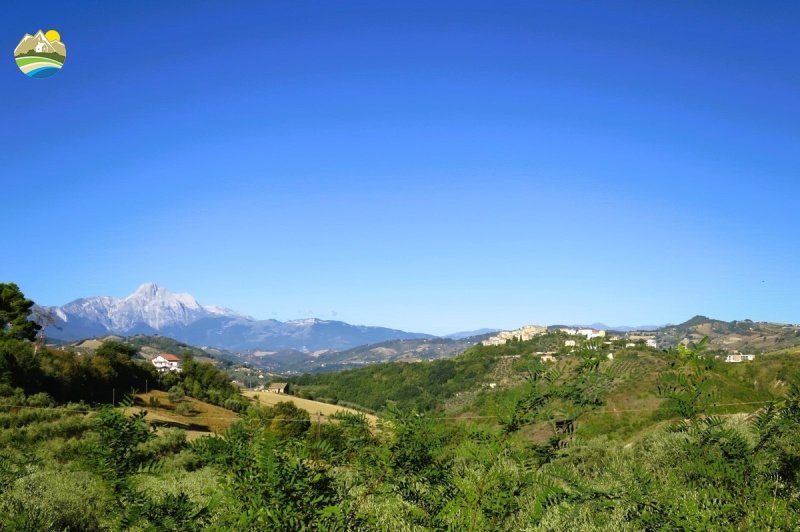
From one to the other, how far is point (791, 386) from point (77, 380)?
36.8 m

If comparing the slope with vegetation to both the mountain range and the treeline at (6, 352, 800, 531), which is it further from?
the mountain range

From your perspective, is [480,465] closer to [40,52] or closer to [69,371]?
[40,52]

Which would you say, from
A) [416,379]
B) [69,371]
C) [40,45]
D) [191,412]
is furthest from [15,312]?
[416,379]

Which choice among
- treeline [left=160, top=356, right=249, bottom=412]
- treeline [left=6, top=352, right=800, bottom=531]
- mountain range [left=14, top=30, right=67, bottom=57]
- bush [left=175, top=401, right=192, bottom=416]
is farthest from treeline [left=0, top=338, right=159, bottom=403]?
treeline [left=6, top=352, right=800, bottom=531]

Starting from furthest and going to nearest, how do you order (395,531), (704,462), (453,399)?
(453,399) < (395,531) < (704,462)

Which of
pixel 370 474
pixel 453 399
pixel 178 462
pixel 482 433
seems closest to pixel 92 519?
pixel 370 474

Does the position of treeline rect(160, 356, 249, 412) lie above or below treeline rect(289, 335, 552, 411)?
above

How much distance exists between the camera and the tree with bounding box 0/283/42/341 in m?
35.5

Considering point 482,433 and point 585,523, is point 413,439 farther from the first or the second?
point 585,523

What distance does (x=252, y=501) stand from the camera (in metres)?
3.15

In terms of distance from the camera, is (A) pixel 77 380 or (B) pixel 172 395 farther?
(B) pixel 172 395

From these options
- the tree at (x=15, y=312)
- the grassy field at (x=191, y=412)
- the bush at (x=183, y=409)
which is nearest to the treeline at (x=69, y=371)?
the tree at (x=15, y=312)

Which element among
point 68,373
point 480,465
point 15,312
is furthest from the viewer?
point 15,312

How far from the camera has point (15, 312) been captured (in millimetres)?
36531
